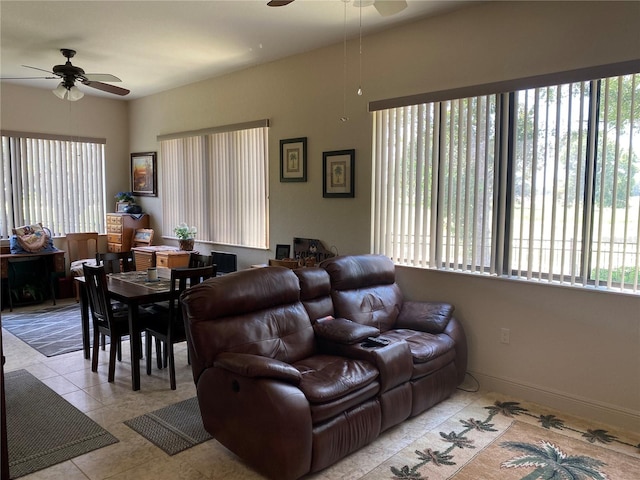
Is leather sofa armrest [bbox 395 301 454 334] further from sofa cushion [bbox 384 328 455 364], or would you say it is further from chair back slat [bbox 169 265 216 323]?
chair back slat [bbox 169 265 216 323]

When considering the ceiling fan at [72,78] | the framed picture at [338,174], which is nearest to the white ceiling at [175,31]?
the ceiling fan at [72,78]

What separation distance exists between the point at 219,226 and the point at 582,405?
174 inches

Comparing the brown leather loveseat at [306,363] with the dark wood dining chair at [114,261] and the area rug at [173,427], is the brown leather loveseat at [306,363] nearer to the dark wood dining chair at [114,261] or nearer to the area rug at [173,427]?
the area rug at [173,427]

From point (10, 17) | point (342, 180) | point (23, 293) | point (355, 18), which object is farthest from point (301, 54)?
point (23, 293)

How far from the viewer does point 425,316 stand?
3682 mm

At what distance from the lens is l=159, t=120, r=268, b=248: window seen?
18.1ft

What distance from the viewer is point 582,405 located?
3.27 m

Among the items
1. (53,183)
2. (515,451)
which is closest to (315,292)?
(515,451)

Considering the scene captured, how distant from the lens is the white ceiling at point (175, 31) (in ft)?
12.1

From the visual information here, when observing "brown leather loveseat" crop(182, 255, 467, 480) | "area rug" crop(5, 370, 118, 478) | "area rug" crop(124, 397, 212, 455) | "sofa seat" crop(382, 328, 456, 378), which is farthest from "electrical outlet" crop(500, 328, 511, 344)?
"area rug" crop(5, 370, 118, 478)

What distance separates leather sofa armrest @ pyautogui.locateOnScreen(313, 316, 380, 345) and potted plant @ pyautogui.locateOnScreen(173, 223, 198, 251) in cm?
342

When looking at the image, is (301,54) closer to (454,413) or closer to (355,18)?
(355,18)

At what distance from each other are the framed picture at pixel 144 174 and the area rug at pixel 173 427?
447 cm

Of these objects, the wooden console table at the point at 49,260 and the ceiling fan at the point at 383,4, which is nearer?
the ceiling fan at the point at 383,4
